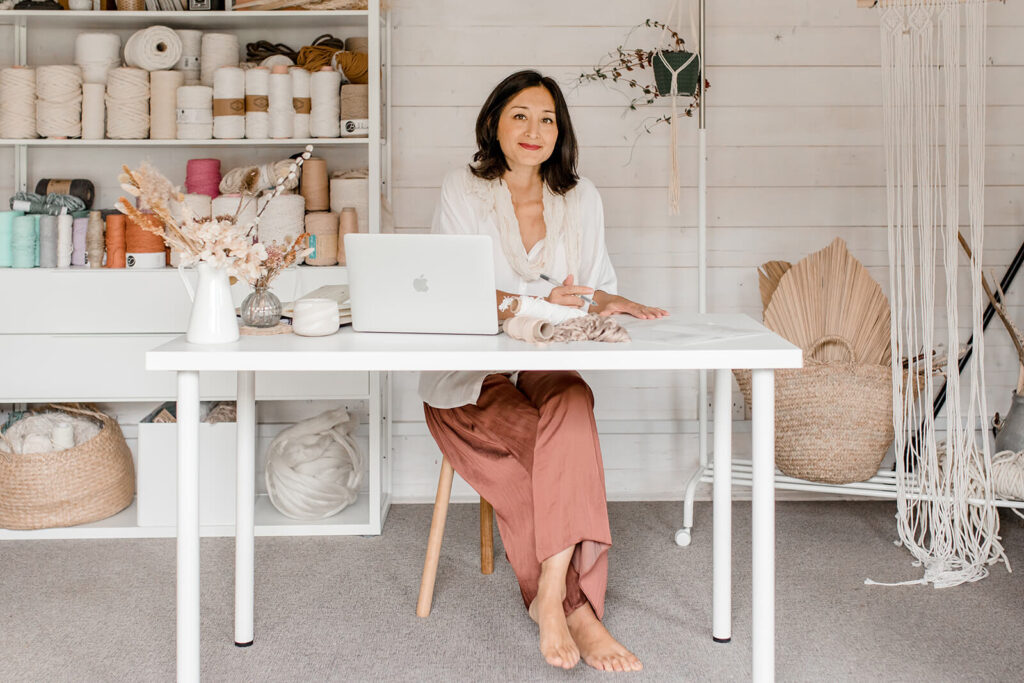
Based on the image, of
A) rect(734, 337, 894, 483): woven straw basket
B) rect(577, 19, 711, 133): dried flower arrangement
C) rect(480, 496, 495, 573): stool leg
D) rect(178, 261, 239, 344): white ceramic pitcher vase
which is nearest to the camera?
rect(178, 261, 239, 344): white ceramic pitcher vase

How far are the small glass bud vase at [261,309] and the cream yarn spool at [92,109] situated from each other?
53.8 inches

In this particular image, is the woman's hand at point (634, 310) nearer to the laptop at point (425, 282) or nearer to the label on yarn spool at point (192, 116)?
the laptop at point (425, 282)

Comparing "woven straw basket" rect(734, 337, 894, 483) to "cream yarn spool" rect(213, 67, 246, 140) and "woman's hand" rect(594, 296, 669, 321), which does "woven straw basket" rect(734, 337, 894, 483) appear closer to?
"woman's hand" rect(594, 296, 669, 321)

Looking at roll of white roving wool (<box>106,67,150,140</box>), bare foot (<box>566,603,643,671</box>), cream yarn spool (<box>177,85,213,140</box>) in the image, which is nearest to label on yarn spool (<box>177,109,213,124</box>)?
cream yarn spool (<box>177,85,213,140</box>)

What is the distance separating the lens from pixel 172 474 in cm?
307

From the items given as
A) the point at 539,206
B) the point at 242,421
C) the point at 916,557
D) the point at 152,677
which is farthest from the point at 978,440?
the point at 152,677

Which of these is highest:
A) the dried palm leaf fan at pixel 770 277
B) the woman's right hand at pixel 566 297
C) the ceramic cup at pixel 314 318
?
the dried palm leaf fan at pixel 770 277

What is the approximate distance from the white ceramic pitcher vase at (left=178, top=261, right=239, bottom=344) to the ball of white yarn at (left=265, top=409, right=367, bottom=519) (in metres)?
1.27

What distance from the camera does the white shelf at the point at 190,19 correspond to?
301 cm

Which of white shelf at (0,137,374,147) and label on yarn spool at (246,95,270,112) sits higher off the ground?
label on yarn spool at (246,95,270,112)

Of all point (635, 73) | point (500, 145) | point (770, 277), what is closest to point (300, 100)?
point (500, 145)

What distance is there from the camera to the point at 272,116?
10.0 feet

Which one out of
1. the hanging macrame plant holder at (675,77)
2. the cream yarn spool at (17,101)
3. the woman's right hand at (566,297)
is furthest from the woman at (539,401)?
the cream yarn spool at (17,101)

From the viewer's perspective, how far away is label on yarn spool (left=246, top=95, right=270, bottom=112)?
3059 millimetres
